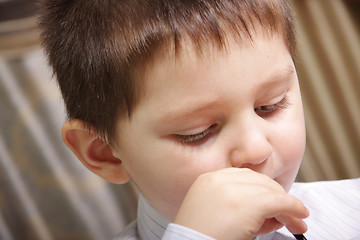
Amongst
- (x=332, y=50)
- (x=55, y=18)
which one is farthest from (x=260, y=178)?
(x=332, y=50)

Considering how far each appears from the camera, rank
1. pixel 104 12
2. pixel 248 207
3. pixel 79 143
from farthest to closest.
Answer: pixel 79 143 → pixel 104 12 → pixel 248 207

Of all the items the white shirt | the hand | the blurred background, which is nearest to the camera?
the hand

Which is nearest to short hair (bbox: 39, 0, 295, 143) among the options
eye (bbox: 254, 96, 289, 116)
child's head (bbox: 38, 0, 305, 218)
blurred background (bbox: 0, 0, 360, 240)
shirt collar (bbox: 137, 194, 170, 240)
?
child's head (bbox: 38, 0, 305, 218)

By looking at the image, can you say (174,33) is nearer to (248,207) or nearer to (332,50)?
(248,207)

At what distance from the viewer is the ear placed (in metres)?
0.89

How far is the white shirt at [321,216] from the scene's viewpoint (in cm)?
101

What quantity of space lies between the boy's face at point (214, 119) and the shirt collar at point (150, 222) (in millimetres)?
166

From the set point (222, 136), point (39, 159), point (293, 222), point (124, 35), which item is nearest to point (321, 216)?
point (293, 222)

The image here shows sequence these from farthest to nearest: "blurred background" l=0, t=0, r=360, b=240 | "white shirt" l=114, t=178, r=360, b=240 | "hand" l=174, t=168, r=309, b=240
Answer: "blurred background" l=0, t=0, r=360, b=240 < "white shirt" l=114, t=178, r=360, b=240 < "hand" l=174, t=168, r=309, b=240

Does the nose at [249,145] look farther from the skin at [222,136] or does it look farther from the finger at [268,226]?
the finger at [268,226]

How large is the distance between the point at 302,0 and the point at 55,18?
920 mm

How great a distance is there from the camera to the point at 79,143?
2.96ft

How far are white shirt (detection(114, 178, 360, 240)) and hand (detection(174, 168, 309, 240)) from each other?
258 millimetres

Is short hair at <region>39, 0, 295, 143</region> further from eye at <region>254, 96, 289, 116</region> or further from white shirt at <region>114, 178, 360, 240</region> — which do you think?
white shirt at <region>114, 178, 360, 240</region>
